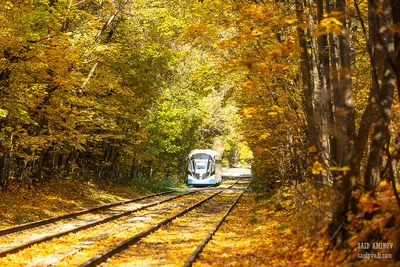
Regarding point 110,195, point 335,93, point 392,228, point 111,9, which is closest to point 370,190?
point 392,228

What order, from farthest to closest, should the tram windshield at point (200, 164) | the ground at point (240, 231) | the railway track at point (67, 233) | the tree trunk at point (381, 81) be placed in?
the tram windshield at point (200, 164)
the railway track at point (67, 233)
the ground at point (240, 231)
the tree trunk at point (381, 81)

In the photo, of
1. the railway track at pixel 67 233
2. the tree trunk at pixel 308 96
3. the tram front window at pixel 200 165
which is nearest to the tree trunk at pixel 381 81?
the tree trunk at pixel 308 96

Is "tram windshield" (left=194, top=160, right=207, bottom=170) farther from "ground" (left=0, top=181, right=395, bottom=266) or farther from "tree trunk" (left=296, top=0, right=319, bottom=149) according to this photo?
"tree trunk" (left=296, top=0, right=319, bottom=149)

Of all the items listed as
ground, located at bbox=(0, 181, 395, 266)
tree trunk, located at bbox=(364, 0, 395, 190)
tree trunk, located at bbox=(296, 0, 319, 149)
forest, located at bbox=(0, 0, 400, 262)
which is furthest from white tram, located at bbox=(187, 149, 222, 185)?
tree trunk, located at bbox=(364, 0, 395, 190)

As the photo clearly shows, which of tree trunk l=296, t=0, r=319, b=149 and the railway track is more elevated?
tree trunk l=296, t=0, r=319, b=149

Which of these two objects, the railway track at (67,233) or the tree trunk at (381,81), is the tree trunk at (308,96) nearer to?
the tree trunk at (381,81)

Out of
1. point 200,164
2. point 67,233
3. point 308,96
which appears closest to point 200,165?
point 200,164

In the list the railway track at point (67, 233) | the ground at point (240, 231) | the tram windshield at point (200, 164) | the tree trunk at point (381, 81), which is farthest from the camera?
the tram windshield at point (200, 164)

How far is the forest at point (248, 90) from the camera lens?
708cm

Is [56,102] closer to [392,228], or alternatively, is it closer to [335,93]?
[335,93]

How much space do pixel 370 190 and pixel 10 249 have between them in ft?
23.5

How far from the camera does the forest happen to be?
7082 millimetres

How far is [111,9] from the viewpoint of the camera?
73.6 ft

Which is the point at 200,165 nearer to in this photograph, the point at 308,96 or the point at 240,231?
the point at 240,231
